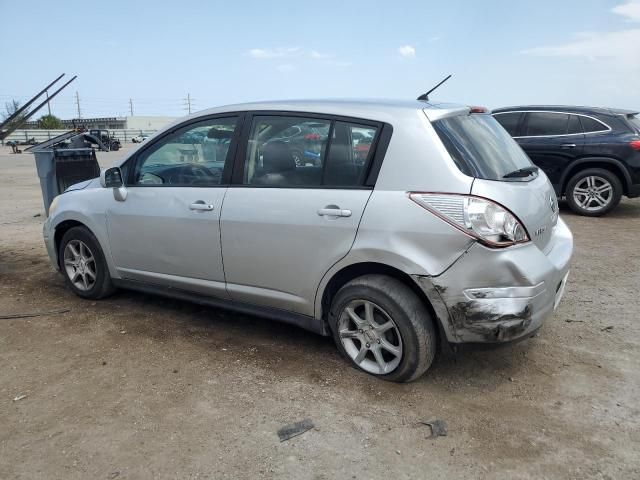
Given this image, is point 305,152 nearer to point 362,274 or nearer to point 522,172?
point 362,274

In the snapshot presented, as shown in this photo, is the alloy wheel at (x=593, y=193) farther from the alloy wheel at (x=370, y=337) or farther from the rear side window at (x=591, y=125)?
the alloy wheel at (x=370, y=337)

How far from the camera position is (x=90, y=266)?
15.4 feet

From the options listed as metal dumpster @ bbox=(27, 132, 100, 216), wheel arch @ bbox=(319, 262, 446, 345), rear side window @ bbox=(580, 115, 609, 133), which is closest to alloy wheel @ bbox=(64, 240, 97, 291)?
wheel arch @ bbox=(319, 262, 446, 345)

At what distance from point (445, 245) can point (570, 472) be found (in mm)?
1217

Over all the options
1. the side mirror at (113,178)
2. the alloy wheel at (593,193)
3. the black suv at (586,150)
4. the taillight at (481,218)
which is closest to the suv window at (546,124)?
the black suv at (586,150)

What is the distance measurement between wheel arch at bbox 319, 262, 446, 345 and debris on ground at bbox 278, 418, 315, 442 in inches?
30.5

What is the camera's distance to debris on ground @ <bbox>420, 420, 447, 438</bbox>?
2748 mm

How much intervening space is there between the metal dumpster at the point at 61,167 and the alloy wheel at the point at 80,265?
3745mm

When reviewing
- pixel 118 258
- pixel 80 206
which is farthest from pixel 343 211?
pixel 80 206

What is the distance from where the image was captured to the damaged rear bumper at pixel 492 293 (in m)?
2.81

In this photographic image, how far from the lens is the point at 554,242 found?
3369 millimetres

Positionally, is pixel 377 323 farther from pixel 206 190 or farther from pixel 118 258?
pixel 118 258

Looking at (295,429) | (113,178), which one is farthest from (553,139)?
(295,429)

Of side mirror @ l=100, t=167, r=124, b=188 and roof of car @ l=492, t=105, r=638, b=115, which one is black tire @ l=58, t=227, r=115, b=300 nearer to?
side mirror @ l=100, t=167, r=124, b=188
